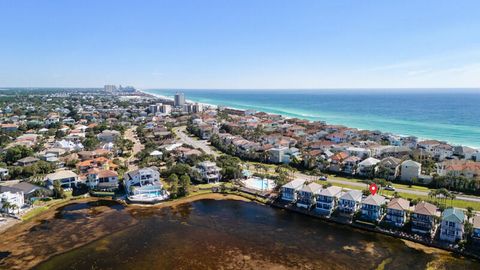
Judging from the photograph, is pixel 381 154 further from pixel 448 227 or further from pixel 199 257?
pixel 199 257

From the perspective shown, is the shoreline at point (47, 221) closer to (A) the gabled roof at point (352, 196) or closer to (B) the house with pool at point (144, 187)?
(B) the house with pool at point (144, 187)

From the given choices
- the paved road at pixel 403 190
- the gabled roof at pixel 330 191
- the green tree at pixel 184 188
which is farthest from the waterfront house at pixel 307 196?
the green tree at pixel 184 188

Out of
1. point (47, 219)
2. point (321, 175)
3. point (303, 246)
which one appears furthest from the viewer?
point (321, 175)

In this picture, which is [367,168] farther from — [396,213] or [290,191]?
[396,213]

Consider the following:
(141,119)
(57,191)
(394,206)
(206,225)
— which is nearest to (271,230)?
(206,225)

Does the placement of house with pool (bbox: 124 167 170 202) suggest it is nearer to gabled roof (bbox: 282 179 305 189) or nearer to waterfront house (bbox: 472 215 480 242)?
gabled roof (bbox: 282 179 305 189)

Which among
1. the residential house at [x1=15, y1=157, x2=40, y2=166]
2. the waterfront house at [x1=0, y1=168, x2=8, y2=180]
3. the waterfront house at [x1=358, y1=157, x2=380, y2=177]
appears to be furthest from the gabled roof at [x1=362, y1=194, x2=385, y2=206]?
the residential house at [x1=15, y1=157, x2=40, y2=166]
